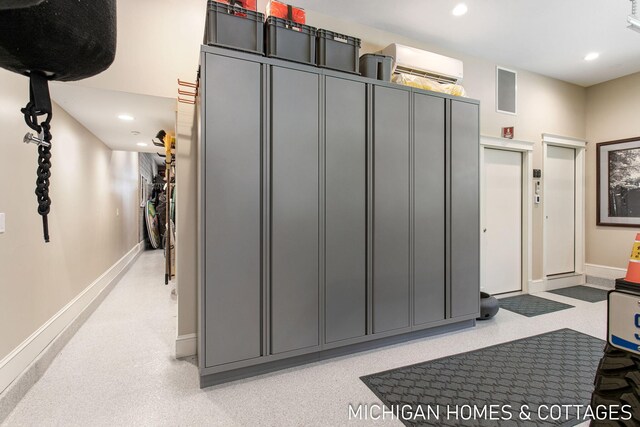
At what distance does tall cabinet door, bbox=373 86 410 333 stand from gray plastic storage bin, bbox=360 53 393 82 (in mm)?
162

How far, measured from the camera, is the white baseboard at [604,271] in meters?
4.69

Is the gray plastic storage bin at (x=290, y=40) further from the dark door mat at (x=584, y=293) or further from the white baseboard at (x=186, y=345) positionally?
the dark door mat at (x=584, y=293)

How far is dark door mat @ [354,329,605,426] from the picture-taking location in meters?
1.95

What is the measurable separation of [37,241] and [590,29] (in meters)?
5.98

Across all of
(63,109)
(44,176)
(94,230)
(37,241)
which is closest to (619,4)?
(44,176)

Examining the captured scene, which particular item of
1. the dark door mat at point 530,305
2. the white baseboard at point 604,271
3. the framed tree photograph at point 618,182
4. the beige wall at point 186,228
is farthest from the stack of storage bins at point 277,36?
the white baseboard at point 604,271

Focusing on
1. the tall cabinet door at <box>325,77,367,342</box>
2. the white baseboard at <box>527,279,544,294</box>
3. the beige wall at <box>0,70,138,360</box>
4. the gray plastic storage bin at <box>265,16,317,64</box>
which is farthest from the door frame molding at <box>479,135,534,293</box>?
the beige wall at <box>0,70,138,360</box>

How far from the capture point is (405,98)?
2.93 meters

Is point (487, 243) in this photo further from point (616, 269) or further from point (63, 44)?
point (63, 44)

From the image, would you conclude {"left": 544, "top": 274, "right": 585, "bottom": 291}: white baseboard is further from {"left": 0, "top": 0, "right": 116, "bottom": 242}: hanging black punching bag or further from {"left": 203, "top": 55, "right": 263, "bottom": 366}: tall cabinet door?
{"left": 0, "top": 0, "right": 116, "bottom": 242}: hanging black punching bag

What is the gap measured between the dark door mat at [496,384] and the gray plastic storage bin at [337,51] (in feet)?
8.42

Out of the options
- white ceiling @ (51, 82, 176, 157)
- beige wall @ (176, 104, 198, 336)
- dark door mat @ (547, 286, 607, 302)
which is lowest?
dark door mat @ (547, 286, 607, 302)

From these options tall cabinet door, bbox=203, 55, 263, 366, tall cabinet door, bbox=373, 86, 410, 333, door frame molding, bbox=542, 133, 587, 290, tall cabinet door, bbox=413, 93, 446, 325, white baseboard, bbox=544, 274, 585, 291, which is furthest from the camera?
door frame molding, bbox=542, 133, 587, 290

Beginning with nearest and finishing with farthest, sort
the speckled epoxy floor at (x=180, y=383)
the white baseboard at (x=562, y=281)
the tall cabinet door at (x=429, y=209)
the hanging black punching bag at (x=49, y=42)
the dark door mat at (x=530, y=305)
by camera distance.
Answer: the hanging black punching bag at (x=49, y=42) → the speckled epoxy floor at (x=180, y=383) → the tall cabinet door at (x=429, y=209) → the dark door mat at (x=530, y=305) → the white baseboard at (x=562, y=281)
